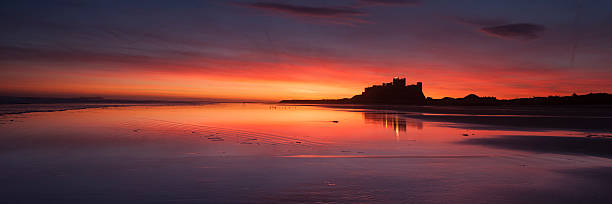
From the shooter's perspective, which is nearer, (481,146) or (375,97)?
(481,146)

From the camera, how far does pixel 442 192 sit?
19.4 feet

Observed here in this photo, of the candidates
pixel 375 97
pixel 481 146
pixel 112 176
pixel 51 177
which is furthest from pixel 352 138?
pixel 375 97

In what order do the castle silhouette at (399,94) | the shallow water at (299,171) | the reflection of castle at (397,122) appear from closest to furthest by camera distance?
the shallow water at (299,171) → the reflection of castle at (397,122) → the castle silhouette at (399,94)

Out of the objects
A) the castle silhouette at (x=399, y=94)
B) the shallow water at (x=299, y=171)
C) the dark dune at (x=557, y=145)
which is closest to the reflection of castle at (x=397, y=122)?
the dark dune at (x=557, y=145)

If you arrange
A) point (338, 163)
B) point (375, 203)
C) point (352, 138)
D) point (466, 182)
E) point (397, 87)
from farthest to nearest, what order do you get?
point (397, 87) < point (352, 138) < point (338, 163) < point (466, 182) < point (375, 203)

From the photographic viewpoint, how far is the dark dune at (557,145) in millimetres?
10492

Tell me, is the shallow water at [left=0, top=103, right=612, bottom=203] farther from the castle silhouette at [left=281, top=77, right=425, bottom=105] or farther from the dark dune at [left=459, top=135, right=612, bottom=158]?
the castle silhouette at [left=281, top=77, right=425, bottom=105]

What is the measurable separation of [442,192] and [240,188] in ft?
12.0

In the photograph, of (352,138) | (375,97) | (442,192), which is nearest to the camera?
(442,192)

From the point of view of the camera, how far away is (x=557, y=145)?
1188cm

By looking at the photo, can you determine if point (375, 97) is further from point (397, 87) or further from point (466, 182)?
point (466, 182)

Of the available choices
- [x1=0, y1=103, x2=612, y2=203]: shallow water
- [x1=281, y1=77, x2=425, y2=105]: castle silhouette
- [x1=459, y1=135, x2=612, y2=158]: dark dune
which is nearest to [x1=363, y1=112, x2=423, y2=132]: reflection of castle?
[x1=459, y1=135, x2=612, y2=158]: dark dune

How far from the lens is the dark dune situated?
1049 cm

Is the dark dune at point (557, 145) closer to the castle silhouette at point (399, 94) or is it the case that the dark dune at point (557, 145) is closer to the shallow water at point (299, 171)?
the shallow water at point (299, 171)
